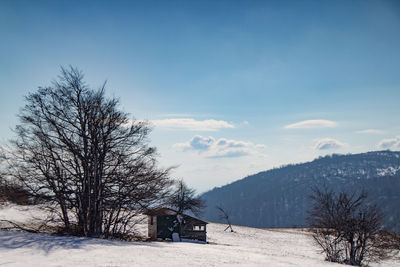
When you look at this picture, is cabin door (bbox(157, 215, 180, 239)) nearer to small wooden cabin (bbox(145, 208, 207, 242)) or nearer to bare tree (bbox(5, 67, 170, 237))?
small wooden cabin (bbox(145, 208, 207, 242))

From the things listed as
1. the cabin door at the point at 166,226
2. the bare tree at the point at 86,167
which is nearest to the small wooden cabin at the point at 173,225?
the cabin door at the point at 166,226

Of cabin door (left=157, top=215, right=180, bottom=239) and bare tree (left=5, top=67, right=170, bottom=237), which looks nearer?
bare tree (left=5, top=67, right=170, bottom=237)

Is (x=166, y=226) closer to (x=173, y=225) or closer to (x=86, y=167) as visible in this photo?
(x=173, y=225)

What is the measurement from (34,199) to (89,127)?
14.8 feet

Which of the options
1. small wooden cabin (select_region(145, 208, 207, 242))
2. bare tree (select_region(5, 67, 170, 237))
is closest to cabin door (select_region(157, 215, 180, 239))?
small wooden cabin (select_region(145, 208, 207, 242))

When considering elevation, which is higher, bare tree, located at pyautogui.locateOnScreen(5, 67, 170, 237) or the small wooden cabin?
bare tree, located at pyautogui.locateOnScreen(5, 67, 170, 237)

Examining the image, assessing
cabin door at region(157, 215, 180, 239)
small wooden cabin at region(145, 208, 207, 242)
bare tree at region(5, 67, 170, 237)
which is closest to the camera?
bare tree at region(5, 67, 170, 237)

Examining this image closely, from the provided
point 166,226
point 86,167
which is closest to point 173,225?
point 166,226

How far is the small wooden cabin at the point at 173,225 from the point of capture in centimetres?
2939

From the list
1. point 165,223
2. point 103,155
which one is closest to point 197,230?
point 165,223

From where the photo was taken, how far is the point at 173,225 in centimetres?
3036

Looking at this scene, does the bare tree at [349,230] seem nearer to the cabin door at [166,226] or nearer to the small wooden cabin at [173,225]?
the small wooden cabin at [173,225]

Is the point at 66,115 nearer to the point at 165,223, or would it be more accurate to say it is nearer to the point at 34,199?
the point at 34,199

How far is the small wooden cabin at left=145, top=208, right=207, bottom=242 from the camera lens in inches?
1157
